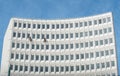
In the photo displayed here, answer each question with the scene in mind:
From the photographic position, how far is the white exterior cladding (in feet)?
303

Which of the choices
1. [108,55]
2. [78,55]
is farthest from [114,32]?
[78,55]

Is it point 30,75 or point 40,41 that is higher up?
point 40,41

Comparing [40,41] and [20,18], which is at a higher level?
[20,18]

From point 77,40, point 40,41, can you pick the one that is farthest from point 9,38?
point 77,40

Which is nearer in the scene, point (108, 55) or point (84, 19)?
point (108, 55)

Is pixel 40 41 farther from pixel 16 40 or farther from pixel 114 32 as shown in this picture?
pixel 114 32

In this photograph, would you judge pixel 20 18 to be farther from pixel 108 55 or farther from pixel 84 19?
pixel 108 55

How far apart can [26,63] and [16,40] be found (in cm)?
896

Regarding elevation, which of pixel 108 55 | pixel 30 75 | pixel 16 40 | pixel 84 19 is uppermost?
pixel 84 19

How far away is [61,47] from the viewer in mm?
98562

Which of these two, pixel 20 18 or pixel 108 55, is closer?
pixel 108 55

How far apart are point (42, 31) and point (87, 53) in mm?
18414

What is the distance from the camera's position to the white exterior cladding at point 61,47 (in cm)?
9231

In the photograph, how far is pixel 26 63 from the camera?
94875 mm
